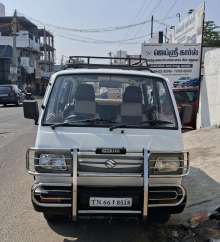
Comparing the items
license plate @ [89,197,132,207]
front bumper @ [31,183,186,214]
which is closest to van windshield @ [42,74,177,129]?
front bumper @ [31,183,186,214]

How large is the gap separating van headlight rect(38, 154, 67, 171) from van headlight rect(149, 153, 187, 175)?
3.10 feet

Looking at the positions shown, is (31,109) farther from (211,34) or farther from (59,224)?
(211,34)

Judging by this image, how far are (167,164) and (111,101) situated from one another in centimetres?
130

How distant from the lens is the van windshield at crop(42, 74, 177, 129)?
5.78 metres

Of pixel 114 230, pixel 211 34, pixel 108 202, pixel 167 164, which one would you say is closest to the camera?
pixel 108 202

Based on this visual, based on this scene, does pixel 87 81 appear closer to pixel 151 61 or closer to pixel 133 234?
pixel 133 234

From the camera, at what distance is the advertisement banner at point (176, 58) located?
54.1 ft

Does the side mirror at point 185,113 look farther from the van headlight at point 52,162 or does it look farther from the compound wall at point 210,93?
the compound wall at point 210,93

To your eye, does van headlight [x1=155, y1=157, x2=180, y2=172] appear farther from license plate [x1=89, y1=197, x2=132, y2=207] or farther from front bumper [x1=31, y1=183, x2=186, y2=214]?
license plate [x1=89, y1=197, x2=132, y2=207]

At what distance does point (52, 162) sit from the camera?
515cm

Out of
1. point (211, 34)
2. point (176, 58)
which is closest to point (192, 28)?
point (176, 58)

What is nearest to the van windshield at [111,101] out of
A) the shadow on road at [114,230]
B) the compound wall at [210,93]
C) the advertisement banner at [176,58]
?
the shadow on road at [114,230]

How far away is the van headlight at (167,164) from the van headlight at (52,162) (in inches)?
37.2

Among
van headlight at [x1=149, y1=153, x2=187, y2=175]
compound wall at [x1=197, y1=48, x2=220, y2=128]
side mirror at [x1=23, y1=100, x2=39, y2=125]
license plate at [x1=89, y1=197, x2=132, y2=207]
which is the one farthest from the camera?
compound wall at [x1=197, y1=48, x2=220, y2=128]
